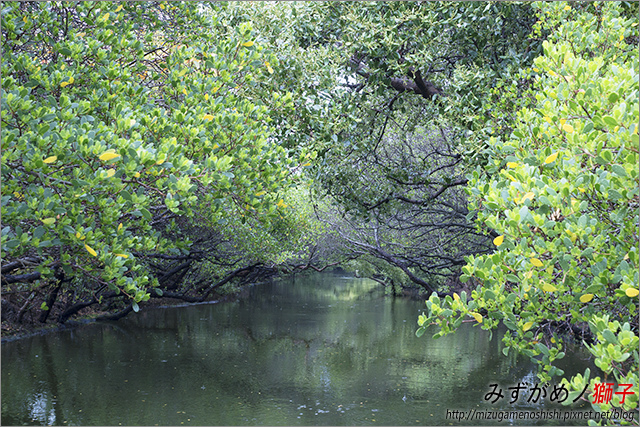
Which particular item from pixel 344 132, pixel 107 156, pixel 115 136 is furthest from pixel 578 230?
pixel 344 132

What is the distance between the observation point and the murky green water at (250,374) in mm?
9719

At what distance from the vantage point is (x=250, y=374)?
43.1 ft

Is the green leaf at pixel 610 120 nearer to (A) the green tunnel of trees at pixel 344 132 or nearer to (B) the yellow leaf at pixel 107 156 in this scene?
(A) the green tunnel of trees at pixel 344 132

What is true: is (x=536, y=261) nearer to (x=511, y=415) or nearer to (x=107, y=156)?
(x=107, y=156)

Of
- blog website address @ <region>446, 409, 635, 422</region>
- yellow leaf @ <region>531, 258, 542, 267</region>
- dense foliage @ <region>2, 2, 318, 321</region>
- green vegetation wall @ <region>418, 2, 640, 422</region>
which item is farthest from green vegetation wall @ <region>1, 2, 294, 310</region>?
blog website address @ <region>446, 409, 635, 422</region>

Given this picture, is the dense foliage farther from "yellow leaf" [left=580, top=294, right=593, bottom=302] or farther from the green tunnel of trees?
"yellow leaf" [left=580, top=294, right=593, bottom=302]

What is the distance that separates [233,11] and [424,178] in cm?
503

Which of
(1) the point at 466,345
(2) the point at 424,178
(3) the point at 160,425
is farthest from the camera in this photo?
(1) the point at 466,345

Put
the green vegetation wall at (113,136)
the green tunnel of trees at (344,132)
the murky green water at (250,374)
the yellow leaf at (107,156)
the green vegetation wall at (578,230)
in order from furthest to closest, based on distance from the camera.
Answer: the murky green water at (250,374) < the green vegetation wall at (113,136) < the yellow leaf at (107,156) < the green tunnel of trees at (344,132) < the green vegetation wall at (578,230)

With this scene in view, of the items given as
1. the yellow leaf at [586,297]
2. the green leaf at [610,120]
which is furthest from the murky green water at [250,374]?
the green leaf at [610,120]

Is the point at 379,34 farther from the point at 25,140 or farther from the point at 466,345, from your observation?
the point at 466,345

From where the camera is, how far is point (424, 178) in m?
11.0

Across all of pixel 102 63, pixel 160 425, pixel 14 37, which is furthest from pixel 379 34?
pixel 160 425

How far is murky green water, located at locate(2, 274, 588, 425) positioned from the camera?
972cm
